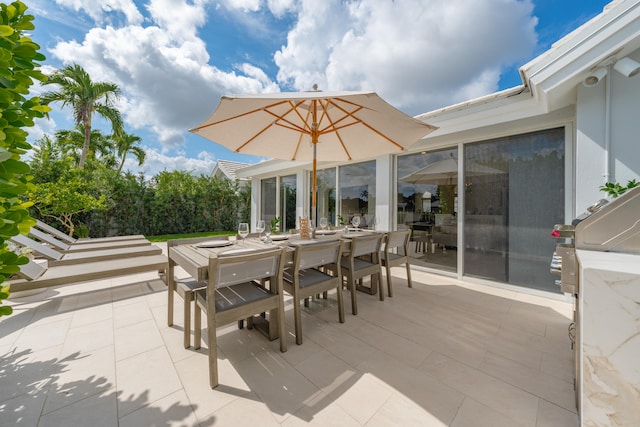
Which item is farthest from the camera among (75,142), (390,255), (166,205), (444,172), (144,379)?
(75,142)

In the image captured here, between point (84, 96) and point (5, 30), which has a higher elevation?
point (84, 96)

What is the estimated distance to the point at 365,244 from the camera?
3.48 metres

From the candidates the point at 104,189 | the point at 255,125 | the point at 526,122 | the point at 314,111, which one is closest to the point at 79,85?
the point at 104,189

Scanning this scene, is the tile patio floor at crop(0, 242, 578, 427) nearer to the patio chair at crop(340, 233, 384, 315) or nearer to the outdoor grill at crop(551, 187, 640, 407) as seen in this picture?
the patio chair at crop(340, 233, 384, 315)

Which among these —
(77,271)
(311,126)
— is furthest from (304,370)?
(77,271)

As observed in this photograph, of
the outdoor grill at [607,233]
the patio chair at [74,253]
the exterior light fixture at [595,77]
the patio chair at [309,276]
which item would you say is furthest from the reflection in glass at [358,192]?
the patio chair at [74,253]

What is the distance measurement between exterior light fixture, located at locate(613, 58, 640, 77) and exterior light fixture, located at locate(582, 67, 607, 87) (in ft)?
0.31

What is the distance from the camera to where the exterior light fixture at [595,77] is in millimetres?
2660

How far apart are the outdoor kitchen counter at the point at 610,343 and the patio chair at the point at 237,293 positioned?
80.0 inches

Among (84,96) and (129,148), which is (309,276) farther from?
(129,148)

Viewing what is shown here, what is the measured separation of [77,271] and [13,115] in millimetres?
3936

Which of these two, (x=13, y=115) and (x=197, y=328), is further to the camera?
(x=197, y=328)

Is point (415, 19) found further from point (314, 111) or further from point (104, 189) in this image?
point (104, 189)

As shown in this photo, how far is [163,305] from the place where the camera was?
11.5ft
